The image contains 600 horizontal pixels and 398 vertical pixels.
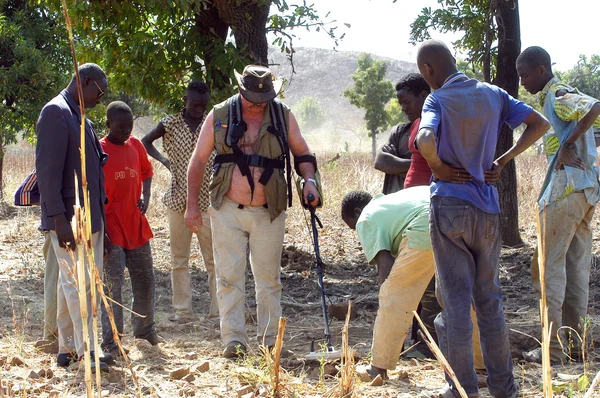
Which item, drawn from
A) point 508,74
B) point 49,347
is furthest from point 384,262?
point 508,74

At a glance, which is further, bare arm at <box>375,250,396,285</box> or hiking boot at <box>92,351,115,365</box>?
hiking boot at <box>92,351,115,365</box>

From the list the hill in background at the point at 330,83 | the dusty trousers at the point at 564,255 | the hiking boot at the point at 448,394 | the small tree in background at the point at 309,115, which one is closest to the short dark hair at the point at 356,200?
the dusty trousers at the point at 564,255

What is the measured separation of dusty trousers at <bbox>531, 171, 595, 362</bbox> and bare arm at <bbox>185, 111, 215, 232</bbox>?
214 cm

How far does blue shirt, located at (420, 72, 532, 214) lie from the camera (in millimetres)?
3576

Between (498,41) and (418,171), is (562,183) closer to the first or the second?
(418,171)

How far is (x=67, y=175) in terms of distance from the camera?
434 cm

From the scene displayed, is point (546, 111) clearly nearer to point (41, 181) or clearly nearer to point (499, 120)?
point (499, 120)

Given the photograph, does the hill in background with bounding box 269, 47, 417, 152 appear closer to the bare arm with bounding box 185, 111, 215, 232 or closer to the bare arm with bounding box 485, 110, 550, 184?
the bare arm with bounding box 185, 111, 215, 232

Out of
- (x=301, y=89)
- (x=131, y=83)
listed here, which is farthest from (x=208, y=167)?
(x=301, y=89)

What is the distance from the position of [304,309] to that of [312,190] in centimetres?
209

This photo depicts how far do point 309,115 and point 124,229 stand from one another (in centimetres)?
8637

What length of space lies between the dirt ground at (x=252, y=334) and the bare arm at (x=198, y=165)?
36.8 inches

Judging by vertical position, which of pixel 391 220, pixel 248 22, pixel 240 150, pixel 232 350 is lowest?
pixel 232 350

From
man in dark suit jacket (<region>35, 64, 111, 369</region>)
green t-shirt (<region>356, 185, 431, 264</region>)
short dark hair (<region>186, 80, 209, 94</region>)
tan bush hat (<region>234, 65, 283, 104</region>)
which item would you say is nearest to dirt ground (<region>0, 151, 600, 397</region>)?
man in dark suit jacket (<region>35, 64, 111, 369</region>)
